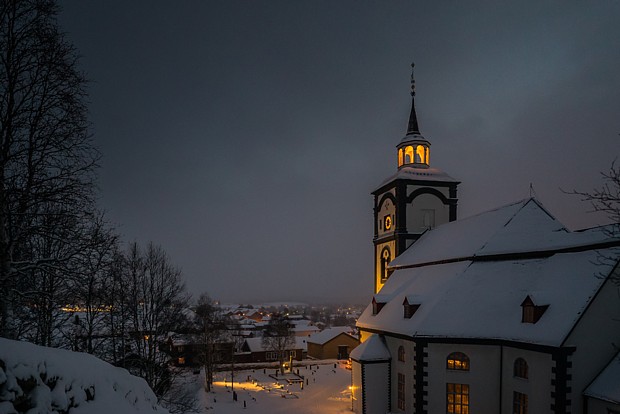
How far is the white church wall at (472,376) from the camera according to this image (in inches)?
690

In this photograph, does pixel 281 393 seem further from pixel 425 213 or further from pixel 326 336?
pixel 326 336

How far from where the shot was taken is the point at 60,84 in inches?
348

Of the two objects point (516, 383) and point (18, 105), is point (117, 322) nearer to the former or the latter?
point (18, 105)

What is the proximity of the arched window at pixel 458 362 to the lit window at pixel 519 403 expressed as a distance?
224 cm

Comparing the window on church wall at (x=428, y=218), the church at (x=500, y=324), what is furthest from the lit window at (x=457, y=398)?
the window on church wall at (x=428, y=218)

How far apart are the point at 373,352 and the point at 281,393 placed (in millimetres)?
15092

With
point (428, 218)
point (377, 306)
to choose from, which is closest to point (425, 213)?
point (428, 218)

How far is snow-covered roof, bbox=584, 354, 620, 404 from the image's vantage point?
13.6 meters

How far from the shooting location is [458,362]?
18422 millimetres

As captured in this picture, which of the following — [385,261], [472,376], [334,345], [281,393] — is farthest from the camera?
[334,345]

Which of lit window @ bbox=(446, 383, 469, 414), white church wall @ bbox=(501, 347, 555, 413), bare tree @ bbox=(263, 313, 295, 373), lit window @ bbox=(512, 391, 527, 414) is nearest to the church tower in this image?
lit window @ bbox=(446, 383, 469, 414)

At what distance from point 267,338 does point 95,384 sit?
53.6m

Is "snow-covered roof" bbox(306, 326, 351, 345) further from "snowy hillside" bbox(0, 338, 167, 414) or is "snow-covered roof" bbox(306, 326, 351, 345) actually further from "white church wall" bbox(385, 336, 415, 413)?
"snowy hillside" bbox(0, 338, 167, 414)

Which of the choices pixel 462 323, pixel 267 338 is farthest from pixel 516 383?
pixel 267 338
